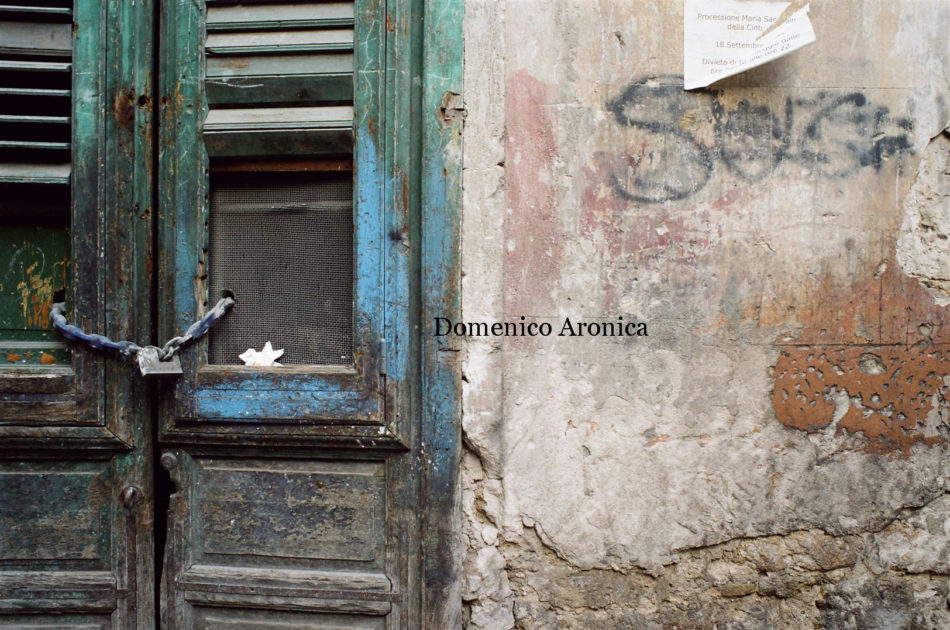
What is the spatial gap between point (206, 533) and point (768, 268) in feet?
5.89

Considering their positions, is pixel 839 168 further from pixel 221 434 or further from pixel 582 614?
pixel 221 434

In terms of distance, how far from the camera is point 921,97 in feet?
5.62

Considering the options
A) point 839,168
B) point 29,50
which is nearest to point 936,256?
point 839,168

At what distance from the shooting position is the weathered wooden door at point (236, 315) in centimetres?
172

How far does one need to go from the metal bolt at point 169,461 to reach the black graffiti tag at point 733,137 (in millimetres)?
1493

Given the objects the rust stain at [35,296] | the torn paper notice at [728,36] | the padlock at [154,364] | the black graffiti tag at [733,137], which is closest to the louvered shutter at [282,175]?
the padlock at [154,364]

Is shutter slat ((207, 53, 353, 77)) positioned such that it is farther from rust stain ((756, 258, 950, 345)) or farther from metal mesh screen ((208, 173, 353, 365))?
rust stain ((756, 258, 950, 345))

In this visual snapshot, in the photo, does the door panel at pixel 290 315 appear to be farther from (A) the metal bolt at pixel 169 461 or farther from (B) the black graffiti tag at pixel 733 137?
(B) the black graffiti tag at pixel 733 137

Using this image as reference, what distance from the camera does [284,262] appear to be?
1.80m

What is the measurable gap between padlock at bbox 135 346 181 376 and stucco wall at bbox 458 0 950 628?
2.71ft

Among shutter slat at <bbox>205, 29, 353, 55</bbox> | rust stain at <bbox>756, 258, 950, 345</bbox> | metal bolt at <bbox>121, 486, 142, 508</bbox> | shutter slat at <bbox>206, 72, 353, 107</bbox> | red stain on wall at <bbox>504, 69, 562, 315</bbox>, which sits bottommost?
metal bolt at <bbox>121, 486, 142, 508</bbox>

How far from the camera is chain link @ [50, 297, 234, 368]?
1.71 m

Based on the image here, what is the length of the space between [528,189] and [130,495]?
1438 millimetres

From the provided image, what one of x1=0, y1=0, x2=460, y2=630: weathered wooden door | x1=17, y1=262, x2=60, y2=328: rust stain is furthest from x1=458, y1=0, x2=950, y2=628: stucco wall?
x1=17, y1=262, x2=60, y2=328: rust stain
